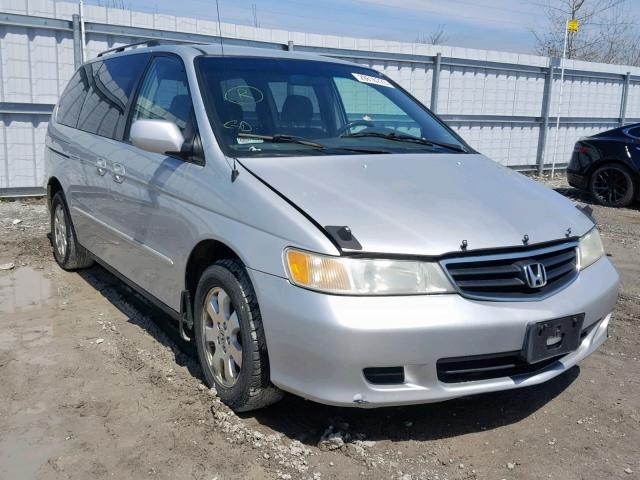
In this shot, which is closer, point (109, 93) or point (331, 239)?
point (331, 239)

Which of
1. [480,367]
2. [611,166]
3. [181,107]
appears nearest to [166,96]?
[181,107]

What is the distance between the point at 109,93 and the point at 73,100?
884 mm

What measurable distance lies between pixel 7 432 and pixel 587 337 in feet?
9.38

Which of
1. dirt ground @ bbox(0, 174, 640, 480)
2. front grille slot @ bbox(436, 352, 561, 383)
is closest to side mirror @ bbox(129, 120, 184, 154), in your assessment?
dirt ground @ bbox(0, 174, 640, 480)

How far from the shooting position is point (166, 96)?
13.0 feet

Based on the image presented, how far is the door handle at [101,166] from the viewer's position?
176 inches

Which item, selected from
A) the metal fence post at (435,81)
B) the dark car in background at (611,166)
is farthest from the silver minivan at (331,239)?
the metal fence post at (435,81)

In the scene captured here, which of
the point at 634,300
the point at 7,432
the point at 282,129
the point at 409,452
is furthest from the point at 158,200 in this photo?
the point at 634,300

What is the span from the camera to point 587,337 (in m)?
3.28

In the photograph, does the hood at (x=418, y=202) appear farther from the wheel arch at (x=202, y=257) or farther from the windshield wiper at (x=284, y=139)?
the wheel arch at (x=202, y=257)

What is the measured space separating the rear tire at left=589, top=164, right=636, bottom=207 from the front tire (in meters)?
8.67

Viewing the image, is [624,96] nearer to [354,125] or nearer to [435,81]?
[435,81]

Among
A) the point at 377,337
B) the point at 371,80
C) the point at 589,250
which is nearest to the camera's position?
the point at 377,337

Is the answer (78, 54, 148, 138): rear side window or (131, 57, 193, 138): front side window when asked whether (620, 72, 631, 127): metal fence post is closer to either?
(78, 54, 148, 138): rear side window
